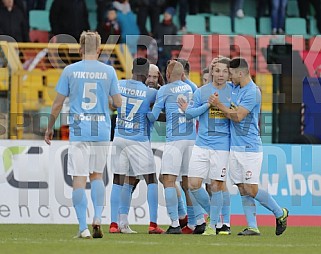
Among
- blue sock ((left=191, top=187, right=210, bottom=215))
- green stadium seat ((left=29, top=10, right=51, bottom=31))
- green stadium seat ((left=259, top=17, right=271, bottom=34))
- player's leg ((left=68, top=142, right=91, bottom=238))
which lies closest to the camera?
player's leg ((left=68, top=142, right=91, bottom=238))

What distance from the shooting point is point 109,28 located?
72.2 ft

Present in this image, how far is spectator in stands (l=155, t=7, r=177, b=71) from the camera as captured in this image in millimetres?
21422

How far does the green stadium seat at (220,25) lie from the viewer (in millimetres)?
24031

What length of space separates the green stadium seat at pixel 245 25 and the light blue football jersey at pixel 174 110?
35.2ft

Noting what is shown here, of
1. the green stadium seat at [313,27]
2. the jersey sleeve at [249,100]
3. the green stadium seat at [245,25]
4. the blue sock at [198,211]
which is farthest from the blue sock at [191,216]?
the green stadium seat at [313,27]

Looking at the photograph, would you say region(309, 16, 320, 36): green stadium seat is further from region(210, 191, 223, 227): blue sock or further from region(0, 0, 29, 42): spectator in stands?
region(210, 191, 223, 227): blue sock

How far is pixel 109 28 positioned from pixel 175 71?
28.2 ft

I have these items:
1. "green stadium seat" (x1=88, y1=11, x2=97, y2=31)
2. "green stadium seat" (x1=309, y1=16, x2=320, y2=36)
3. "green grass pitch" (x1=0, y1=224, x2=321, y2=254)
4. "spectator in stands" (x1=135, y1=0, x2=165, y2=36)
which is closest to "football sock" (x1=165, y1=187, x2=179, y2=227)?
"green grass pitch" (x1=0, y1=224, x2=321, y2=254)

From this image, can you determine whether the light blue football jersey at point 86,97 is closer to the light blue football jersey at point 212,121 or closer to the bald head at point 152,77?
the light blue football jersey at point 212,121

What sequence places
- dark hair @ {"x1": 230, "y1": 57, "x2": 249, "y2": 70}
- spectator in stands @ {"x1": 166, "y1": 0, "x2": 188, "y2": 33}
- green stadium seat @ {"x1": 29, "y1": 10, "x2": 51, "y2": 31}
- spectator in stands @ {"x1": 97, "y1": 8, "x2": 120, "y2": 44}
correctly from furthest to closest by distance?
spectator in stands @ {"x1": 166, "y1": 0, "x2": 188, "y2": 33} < green stadium seat @ {"x1": 29, "y1": 10, "x2": 51, "y2": 31} < spectator in stands @ {"x1": 97, "y1": 8, "x2": 120, "y2": 44} < dark hair @ {"x1": 230, "y1": 57, "x2": 249, "y2": 70}

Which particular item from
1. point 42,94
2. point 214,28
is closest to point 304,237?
point 42,94

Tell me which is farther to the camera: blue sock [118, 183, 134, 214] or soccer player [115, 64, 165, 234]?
blue sock [118, 183, 134, 214]

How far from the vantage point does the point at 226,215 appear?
13.7 m

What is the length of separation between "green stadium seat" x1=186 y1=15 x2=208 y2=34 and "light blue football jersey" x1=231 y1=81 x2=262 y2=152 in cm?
1092
